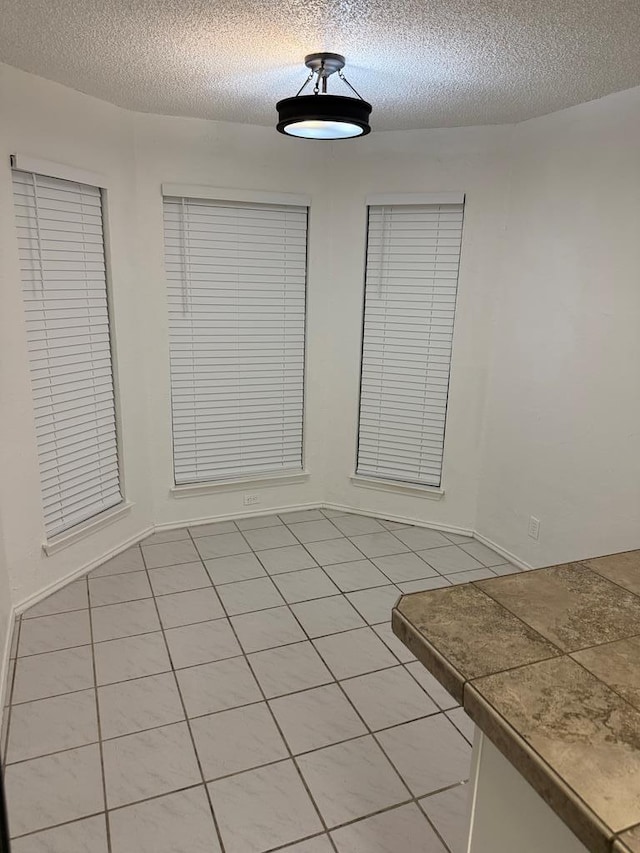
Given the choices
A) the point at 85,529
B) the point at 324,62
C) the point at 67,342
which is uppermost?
the point at 324,62

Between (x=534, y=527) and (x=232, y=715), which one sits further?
(x=534, y=527)

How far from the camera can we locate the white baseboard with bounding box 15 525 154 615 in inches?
116

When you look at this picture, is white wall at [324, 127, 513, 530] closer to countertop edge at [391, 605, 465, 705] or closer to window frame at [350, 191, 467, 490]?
window frame at [350, 191, 467, 490]

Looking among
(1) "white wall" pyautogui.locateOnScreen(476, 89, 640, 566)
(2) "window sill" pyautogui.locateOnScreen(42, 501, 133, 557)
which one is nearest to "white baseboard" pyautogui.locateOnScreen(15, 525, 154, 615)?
(2) "window sill" pyautogui.locateOnScreen(42, 501, 133, 557)

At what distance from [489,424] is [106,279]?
2.44 meters

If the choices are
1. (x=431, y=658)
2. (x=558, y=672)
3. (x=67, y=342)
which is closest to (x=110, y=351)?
(x=67, y=342)

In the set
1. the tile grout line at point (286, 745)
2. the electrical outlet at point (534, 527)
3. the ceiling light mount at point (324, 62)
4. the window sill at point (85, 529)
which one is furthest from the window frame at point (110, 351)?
the electrical outlet at point (534, 527)

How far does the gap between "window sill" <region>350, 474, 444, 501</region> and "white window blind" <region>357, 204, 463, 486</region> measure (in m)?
0.04

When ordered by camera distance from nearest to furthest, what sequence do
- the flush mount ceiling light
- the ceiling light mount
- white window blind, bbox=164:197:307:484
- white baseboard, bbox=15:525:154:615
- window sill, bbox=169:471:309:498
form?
1. the flush mount ceiling light
2. the ceiling light mount
3. white baseboard, bbox=15:525:154:615
4. white window blind, bbox=164:197:307:484
5. window sill, bbox=169:471:309:498

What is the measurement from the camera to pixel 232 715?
7.52ft

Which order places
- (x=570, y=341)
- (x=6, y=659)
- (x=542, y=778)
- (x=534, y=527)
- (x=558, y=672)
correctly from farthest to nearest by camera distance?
(x=534, y=527)
(x=570, y=341)
(x=6, y=659)
(x=558, y=672)
(x=542, y=778)

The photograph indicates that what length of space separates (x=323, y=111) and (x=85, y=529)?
2.45 meters

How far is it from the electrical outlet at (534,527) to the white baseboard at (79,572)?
2.38 meters

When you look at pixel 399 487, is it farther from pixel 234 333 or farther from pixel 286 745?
pixel 286 745
